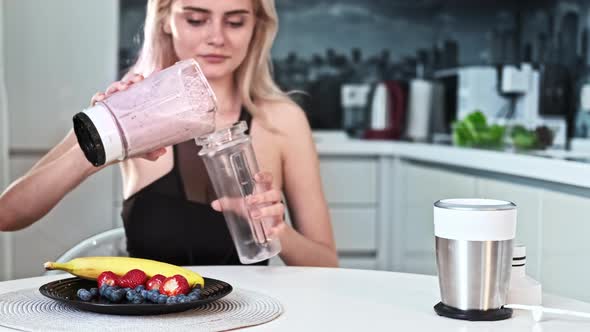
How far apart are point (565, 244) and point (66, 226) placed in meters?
1.95

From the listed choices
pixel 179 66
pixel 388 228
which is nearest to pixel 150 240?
pixel 179 66

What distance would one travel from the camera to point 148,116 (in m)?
1.30

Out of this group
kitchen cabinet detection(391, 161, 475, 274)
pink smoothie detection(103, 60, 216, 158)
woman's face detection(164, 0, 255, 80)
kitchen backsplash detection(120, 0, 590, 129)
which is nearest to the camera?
pink smoothie detection(103, 60, 216, 158)

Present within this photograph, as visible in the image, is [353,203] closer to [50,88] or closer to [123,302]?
[50,88]

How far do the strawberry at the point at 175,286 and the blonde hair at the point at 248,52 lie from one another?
3.09ft

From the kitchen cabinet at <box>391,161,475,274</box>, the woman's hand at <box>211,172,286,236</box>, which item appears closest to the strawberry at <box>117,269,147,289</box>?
the woman's hand at <box>211,172,286,236</box>

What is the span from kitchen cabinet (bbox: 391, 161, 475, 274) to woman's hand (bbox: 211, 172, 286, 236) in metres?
1.31

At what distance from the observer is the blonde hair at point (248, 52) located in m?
2.01

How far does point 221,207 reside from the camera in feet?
4.98

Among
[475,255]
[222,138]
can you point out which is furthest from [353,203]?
[475,255]

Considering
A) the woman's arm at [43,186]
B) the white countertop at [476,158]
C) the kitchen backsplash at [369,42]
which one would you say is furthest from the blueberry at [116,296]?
the kitchen backsplash at [369,42]

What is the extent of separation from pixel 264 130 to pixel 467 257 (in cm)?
104

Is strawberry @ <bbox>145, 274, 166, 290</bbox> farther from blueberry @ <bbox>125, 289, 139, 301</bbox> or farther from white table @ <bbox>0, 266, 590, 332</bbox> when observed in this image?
white table @ <bbox>0, 266, 590, 332</bbox>

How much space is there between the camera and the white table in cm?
110
